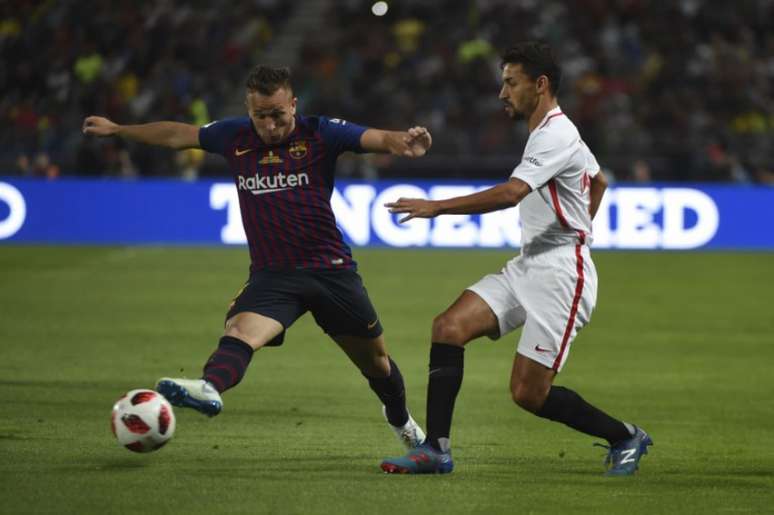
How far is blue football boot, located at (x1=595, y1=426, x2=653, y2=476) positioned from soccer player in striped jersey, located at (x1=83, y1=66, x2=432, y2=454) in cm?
129

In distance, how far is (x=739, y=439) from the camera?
8500 millimetres

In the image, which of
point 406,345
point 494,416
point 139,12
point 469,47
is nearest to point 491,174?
point 469,47

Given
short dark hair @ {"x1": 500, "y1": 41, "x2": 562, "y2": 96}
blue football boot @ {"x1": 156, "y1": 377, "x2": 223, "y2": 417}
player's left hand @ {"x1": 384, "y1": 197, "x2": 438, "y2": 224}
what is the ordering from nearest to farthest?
blue football boot @ {"x1": 156, "y1": 377, "x2": 223, "y2": 417} < player's left hand @ {"x1": 384, "y1": 197, "x2": 438, "y2": 224} < short dark hair @ {"x1": 500, "y1": 41, "x2": 562, "y2": 96}

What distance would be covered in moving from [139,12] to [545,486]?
2128 centimetres

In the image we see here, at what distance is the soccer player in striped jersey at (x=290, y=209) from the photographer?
7.09 m

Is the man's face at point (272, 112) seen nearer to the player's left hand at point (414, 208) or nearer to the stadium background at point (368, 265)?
the player's left hand at point (414, 208)

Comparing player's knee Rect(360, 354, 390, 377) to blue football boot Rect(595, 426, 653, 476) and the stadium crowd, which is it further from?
the stadium crowd

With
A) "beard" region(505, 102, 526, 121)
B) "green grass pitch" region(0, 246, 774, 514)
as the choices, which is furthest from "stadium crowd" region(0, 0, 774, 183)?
"beard" region(505, 102, 526, 121)

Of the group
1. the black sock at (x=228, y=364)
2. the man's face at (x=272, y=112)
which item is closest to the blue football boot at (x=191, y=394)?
the black sock at (x=228, y=364)

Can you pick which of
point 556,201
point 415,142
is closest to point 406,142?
point 415,142

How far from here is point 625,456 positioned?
23.7 feet

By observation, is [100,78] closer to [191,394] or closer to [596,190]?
[596,190]

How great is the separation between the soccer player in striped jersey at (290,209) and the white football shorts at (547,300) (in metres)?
0.72

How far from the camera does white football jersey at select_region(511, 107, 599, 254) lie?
23.0 ft
